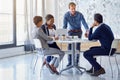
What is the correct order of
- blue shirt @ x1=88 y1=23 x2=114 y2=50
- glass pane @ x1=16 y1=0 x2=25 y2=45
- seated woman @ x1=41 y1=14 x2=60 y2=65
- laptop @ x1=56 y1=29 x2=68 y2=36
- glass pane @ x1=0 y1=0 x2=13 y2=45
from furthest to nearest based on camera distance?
glass pane @ x1=16 y1=0 x2=25 y2=45 < glass pane @ x1=0 y1=0 x2=13 y2=45 < laptop @ x1=56 y1=29 x2=68 y2=36 < seated woman @ x1=41 y1=14 x2=60 y2=65 < blue shirt @ x1=88 y1=23 x2=114 y2=50

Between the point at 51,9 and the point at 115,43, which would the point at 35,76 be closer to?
the point at 115,43

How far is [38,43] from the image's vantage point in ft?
16.9

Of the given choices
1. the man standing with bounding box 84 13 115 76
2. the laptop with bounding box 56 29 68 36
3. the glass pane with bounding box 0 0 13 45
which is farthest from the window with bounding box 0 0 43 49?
the man standing with bounding box 84 13 115 76

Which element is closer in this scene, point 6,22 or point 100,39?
point 100,39

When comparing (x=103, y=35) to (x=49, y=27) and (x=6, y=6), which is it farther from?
(x=6, y=6)

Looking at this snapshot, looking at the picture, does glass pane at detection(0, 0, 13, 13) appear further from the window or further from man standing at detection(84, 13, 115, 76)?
man standing at detection(84, 13, 115, 76)

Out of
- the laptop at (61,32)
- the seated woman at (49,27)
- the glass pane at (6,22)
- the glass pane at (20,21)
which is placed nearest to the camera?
the seated woman at (49,27)

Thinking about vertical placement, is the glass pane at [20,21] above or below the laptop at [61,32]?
above

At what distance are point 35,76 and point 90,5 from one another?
500 cm

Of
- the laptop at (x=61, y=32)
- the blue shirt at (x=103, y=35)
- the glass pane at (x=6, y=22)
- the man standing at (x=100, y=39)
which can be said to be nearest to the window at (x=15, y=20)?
the glass pane at (x=6, y=22)

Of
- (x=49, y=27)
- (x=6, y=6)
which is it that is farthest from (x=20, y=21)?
(x=49, y=27)

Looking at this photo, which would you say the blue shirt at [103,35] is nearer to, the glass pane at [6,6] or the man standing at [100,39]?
the man standing at [100,39]

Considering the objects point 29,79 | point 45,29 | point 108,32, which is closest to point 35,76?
point 29,79

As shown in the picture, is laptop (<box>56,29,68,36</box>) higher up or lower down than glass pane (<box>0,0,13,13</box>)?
lower down
